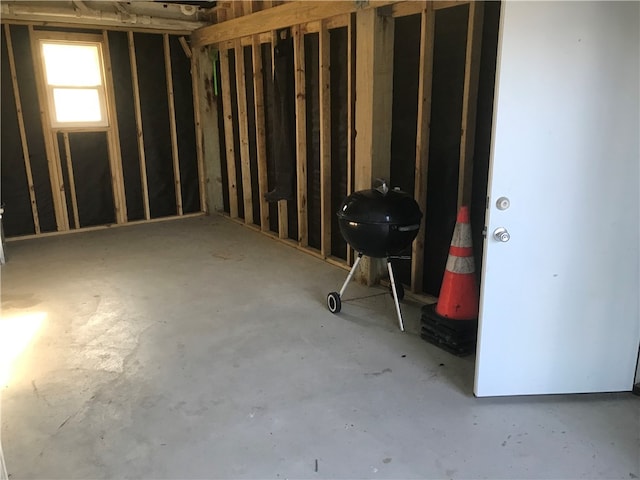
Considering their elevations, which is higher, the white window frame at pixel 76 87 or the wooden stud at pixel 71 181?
the white window frame at pixel 76 87

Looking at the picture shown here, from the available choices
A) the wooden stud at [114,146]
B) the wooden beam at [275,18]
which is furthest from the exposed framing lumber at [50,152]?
the wooden beam at [275,18]

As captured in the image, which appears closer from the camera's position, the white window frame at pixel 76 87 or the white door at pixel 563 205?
the white door at pixel 563 205

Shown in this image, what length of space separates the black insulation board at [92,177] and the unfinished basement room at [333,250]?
0.08 ft

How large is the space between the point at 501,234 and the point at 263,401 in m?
1.40

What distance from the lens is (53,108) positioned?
5441mm

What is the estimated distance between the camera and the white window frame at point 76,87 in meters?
5.26

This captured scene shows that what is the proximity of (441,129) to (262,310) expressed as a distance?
1800mm

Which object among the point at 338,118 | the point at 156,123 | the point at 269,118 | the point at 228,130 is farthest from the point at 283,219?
the point at 156,123

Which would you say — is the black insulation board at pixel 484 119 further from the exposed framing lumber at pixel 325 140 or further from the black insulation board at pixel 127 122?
the black insulation board at pixel 127 122

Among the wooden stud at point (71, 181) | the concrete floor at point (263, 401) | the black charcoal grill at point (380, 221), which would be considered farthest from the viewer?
the wooden stud at point (71, 181)

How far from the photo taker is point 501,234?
2201 mm

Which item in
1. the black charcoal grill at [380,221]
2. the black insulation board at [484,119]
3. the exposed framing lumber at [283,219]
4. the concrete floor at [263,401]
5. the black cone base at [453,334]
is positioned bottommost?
the concrete floor at [263,401]

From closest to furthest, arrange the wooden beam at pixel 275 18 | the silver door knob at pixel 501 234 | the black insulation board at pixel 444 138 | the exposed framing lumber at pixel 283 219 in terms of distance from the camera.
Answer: the silver door knob at pixel 501 234, the black insulation board at pixel 444 138, the wooden beam at pixel 275 18, the exposed framing lumber at pixel 283 219

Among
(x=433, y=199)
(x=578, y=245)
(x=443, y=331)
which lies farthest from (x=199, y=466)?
(x=433, y=199)
